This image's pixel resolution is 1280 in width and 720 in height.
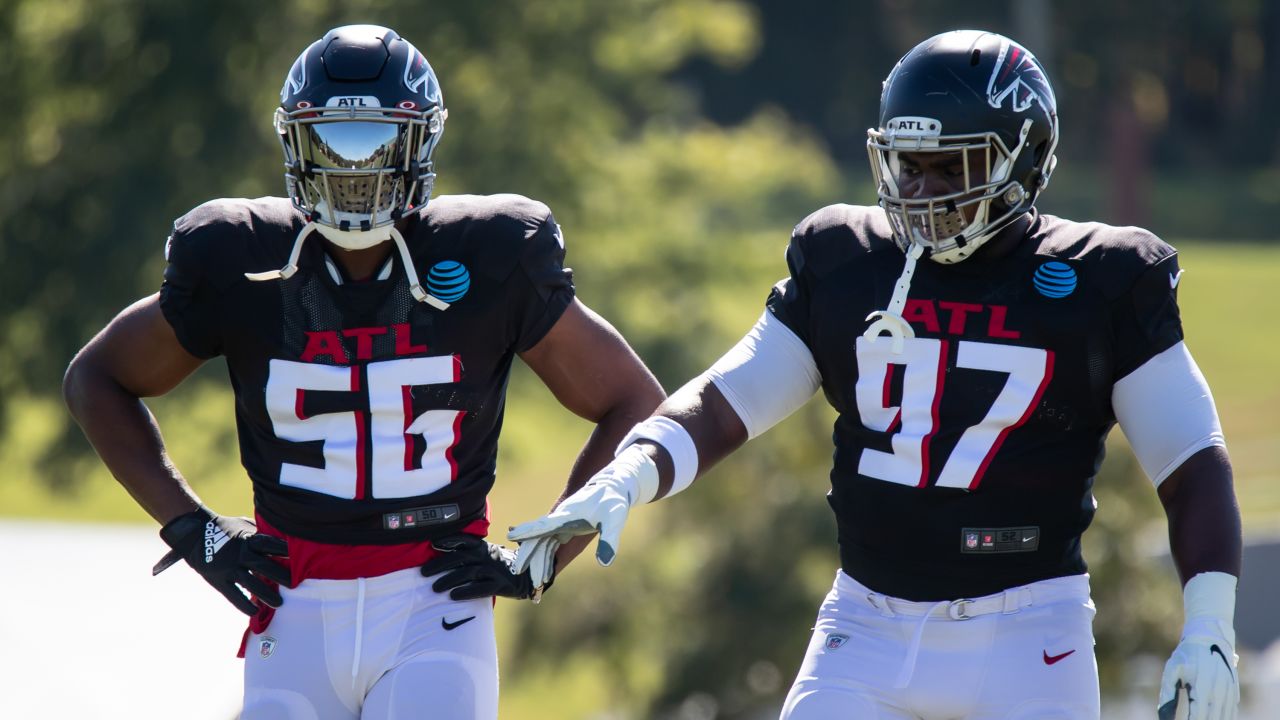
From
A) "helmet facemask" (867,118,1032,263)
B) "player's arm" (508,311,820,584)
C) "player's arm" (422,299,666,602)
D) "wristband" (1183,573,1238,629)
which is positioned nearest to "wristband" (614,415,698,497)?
"player's arm" (508,311,820,584)

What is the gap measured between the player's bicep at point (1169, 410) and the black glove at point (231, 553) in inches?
71.9

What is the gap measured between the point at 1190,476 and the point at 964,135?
82cm

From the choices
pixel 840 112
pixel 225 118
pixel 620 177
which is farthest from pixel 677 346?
pixel 840 112

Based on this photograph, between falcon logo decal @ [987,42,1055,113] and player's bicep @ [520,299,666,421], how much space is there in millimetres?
985

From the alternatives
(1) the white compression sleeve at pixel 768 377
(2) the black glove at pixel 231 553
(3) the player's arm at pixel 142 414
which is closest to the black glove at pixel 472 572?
(2) the black glove at pixel 231 553

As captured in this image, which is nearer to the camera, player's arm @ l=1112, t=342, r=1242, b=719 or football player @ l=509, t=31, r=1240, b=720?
player's arm @ l=1112, t=342, r=1242, b=719

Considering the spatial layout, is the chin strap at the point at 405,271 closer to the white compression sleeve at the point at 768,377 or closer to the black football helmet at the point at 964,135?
the white compression sleeve at the point at 768,377

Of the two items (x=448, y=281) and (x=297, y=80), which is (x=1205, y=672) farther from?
(x=297, y=80)

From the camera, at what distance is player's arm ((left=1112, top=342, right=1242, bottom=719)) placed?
9.74 feet

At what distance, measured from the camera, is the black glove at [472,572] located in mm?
3371

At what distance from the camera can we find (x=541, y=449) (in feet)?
65.9

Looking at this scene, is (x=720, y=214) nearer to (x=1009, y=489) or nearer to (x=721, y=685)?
Answer: (x=721, y=685)

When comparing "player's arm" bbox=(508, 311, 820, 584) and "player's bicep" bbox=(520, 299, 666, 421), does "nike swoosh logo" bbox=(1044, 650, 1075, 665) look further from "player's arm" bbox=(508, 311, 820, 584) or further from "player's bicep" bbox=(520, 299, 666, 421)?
"player's bicep" bbox=(520, 299, 666, 421)

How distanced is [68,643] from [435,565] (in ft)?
16.0
